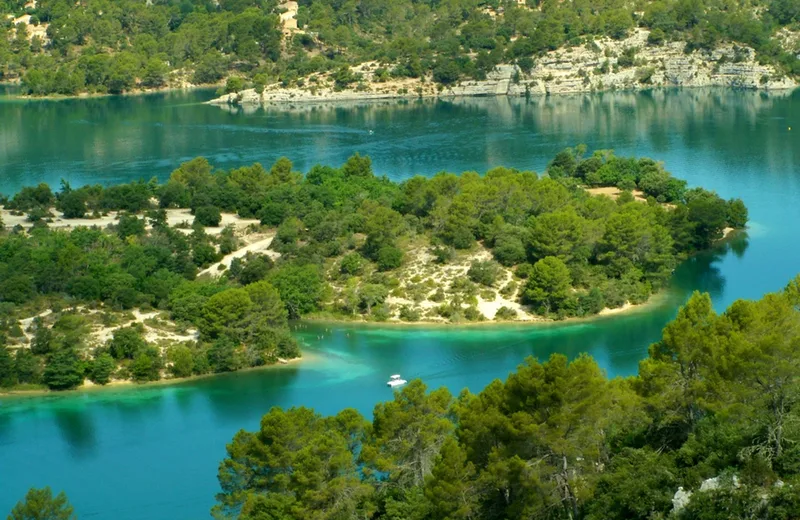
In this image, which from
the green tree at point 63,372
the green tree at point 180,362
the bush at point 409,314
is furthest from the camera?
the bush at point 409,314

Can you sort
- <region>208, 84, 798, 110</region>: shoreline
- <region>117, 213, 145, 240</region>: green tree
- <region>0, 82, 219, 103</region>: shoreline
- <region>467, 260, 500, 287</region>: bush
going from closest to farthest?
<region>467, 260, 500, 287</region>: bush → <region>117, 213, 145, 240</region>: green tree → <region>208, 84, 798, 110</region>: shoreline → <region>0, 82, 219, 103</region>: shoreline

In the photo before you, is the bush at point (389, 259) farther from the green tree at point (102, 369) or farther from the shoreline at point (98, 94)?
the shoreline at point (98, 94)

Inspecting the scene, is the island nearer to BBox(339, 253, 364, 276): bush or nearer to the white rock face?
BBox(339, 253, 364, 276): bush

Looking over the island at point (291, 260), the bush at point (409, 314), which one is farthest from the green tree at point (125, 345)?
the bush at point (409, 314)

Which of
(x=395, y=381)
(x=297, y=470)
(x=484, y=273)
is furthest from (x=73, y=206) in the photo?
(x=297, y=470)

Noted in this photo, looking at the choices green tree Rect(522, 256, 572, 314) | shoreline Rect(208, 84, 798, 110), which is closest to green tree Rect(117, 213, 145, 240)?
green tree Rect(522, 256, 572, 314)

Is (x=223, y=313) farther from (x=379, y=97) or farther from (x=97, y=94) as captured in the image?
(x=97, y=94)

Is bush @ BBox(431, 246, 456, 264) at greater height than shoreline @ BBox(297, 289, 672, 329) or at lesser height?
greater
